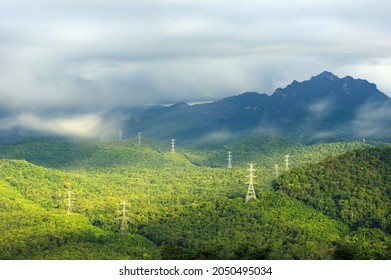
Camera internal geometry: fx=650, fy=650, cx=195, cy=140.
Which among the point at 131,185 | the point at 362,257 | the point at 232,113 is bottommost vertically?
the point at 362,257

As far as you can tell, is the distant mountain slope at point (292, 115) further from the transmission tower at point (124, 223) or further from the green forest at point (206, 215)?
the transmission tower at point (124, 223)

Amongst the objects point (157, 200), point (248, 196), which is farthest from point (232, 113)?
point (248, 196)

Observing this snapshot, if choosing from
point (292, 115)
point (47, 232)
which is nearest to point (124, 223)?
point (47, 232)

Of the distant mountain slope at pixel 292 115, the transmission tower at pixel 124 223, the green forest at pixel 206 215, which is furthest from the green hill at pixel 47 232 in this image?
the distant mountain slope at pixel 292 115

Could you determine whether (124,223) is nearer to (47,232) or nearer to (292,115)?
(47,232)

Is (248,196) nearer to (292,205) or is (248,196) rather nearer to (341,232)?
(292,205)

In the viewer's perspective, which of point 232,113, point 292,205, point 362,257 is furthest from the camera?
point 232,113
